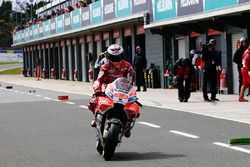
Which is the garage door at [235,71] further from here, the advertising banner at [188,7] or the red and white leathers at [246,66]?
the red and white leathers at [246,66]

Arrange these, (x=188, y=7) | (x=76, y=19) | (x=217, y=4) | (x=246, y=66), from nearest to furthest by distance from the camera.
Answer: (x=246, y=66) < (x=217, y=4) < (x=188, y=7) < (x=76, y=19)

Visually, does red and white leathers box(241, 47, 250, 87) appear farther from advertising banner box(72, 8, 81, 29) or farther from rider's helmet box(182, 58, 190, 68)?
advertising banner box(72, 8, 81, 29)

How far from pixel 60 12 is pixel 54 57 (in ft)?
23.4

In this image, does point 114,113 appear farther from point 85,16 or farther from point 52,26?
point 52,26

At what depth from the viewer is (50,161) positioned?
8.95m

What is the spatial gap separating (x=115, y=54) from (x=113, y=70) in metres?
0.29

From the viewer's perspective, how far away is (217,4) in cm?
2353

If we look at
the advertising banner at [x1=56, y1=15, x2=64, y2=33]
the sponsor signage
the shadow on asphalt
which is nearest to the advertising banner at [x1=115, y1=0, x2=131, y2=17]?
the advertising banner at [x1=56, y1=15, x2=64, y2=33]

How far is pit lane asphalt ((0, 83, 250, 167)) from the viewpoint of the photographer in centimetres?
878

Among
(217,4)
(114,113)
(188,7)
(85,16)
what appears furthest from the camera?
(85,16)

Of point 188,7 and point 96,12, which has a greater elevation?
point 96,12

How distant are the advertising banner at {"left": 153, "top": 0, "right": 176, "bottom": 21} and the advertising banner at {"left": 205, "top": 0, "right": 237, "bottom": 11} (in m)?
3.54

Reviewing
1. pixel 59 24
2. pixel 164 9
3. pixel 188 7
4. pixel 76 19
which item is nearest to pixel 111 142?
pixel 188 7

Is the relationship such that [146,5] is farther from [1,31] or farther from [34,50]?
[1,31]
